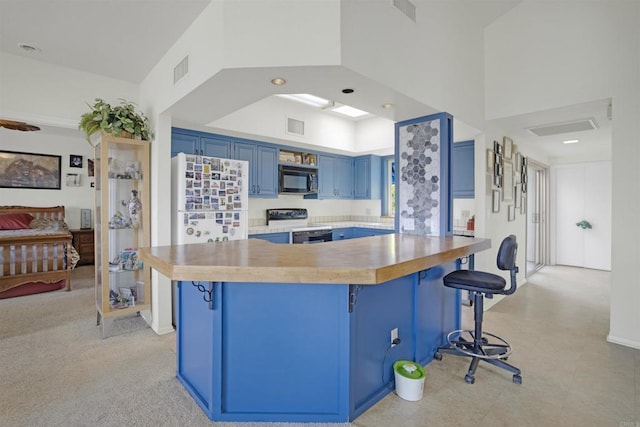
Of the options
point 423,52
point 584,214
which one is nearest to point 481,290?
point 423,52

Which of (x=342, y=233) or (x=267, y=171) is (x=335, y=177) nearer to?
(x=342, y=233)

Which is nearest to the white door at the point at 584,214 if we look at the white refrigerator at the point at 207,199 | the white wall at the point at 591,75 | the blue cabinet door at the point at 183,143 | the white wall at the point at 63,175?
the white wall at the point at 591,75

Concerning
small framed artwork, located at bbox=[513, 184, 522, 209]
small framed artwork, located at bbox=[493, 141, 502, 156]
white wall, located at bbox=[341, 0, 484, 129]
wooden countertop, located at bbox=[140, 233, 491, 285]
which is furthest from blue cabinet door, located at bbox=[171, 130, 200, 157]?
small framed artwork, located at bbox=[513, 184, 522, 209]

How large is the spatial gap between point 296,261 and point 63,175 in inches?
255

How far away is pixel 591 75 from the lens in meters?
3.09

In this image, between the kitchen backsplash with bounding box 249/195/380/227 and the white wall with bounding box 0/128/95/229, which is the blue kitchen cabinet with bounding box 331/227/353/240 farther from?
the white wall with bounding box 0/128/95/229

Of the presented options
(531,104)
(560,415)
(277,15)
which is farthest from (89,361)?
(531,104)

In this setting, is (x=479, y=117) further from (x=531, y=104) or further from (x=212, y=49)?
(x=212, y=49)

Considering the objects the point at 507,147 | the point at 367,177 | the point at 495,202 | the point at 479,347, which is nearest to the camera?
the point at 479,347

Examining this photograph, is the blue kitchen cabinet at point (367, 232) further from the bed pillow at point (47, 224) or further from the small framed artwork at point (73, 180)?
the small framed artwork at point (73, 180)

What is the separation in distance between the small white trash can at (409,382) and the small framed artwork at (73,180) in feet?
22.4

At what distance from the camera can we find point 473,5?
11.1 ft

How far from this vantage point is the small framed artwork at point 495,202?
3.92 metres

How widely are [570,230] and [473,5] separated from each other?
5.11 meters
